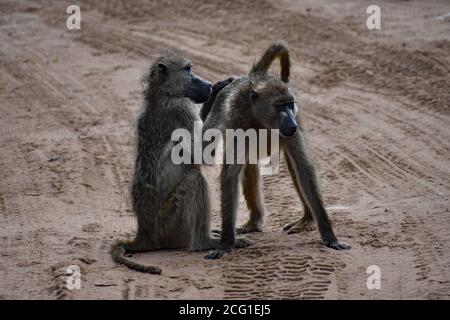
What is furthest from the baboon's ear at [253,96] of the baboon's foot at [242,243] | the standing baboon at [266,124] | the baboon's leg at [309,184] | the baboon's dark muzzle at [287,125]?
the baboon's foot at [242,243]

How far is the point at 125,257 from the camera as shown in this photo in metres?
7.22

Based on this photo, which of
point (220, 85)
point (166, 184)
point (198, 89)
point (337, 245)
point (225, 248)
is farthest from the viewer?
point (220, 85)

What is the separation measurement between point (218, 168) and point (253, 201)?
2.77 meters

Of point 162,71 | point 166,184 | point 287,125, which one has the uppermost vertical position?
point 162,71

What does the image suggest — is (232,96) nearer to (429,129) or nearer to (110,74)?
(429,129)

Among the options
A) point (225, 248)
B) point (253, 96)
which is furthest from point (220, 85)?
point (225, 248)

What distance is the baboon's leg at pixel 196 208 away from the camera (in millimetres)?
7297

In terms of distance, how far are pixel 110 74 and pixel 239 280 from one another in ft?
24.7

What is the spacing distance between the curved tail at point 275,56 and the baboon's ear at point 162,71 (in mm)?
836

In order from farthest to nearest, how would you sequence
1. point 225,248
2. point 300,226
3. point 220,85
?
point 220,85 → point 300,226 → point 225,248

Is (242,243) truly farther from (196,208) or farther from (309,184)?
(309,184)

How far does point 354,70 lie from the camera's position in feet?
40.3

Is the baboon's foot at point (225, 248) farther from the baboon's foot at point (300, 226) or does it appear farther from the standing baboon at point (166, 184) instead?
the baboon's foot at point (300, 226)

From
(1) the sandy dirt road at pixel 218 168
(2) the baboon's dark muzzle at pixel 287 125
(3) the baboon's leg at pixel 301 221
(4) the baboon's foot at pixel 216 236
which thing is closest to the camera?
(1) the sandy dirt road at pixel 218 168
